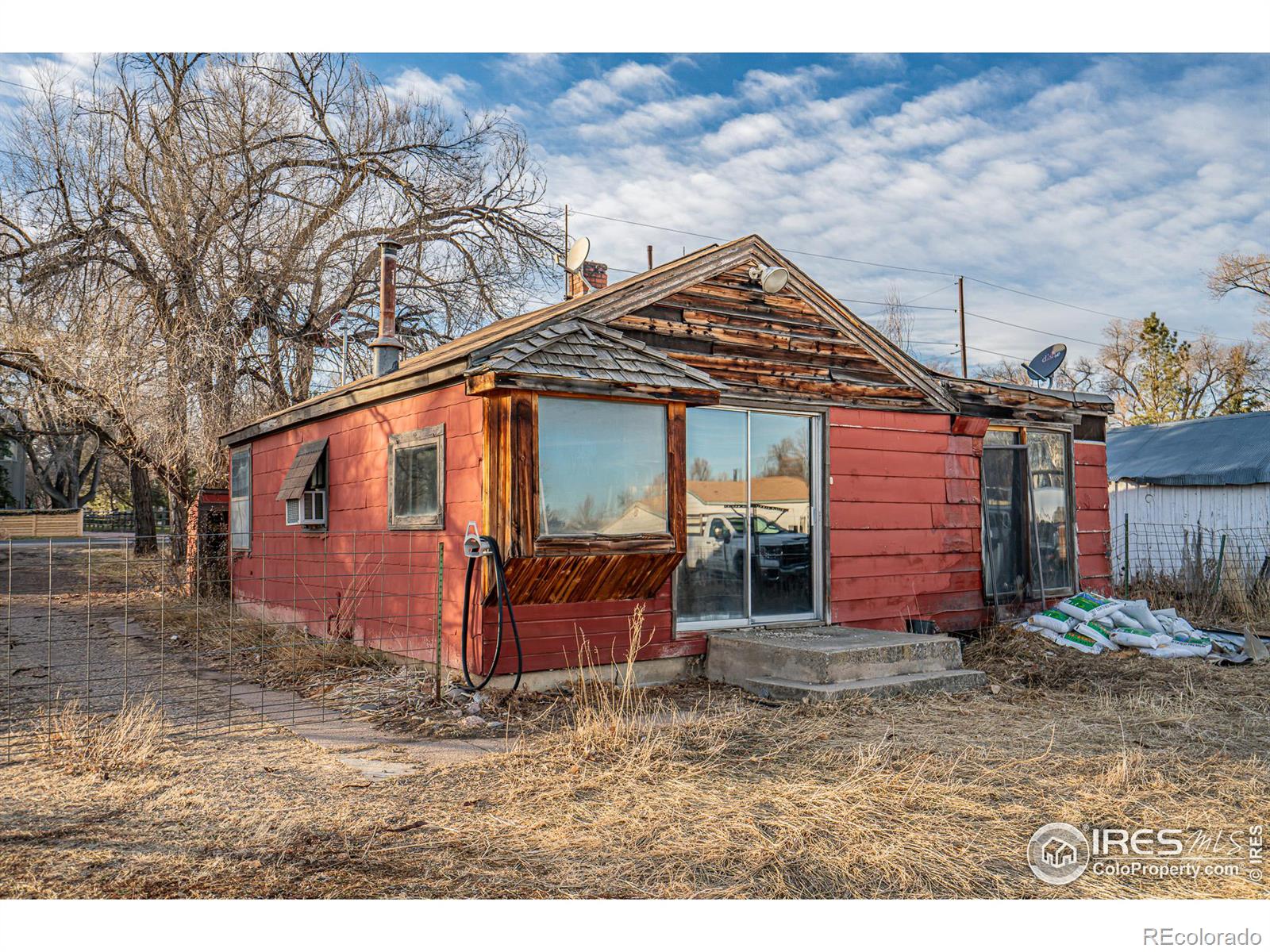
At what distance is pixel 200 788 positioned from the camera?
4.61 metres

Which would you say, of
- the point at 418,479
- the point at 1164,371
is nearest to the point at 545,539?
the point at 418,479

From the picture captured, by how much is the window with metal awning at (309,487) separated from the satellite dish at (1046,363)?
8.13 meters

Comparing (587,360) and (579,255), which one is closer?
(587,360)

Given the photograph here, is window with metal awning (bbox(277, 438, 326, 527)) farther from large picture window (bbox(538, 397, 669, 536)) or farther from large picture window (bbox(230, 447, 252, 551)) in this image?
large picture window (bbox(538, 397, 669, 536))

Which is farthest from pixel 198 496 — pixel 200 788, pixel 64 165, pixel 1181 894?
pixel 1181 894

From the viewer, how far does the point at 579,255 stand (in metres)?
9.34

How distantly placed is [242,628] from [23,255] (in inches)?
322

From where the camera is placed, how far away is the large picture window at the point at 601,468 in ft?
21.4

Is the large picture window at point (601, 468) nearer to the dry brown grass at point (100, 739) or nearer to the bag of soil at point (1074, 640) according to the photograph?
the dry brown grass at point (100, 739)

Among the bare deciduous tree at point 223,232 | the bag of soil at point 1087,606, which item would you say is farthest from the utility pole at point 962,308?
the bag of soil at point 1087,606

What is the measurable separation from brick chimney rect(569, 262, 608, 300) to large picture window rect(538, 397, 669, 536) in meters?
3.08

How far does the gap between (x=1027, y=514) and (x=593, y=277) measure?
18.1 feet

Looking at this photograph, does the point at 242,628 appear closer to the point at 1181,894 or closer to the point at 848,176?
the point at 848,176

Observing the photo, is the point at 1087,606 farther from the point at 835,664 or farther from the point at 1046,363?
the point at 835,664
